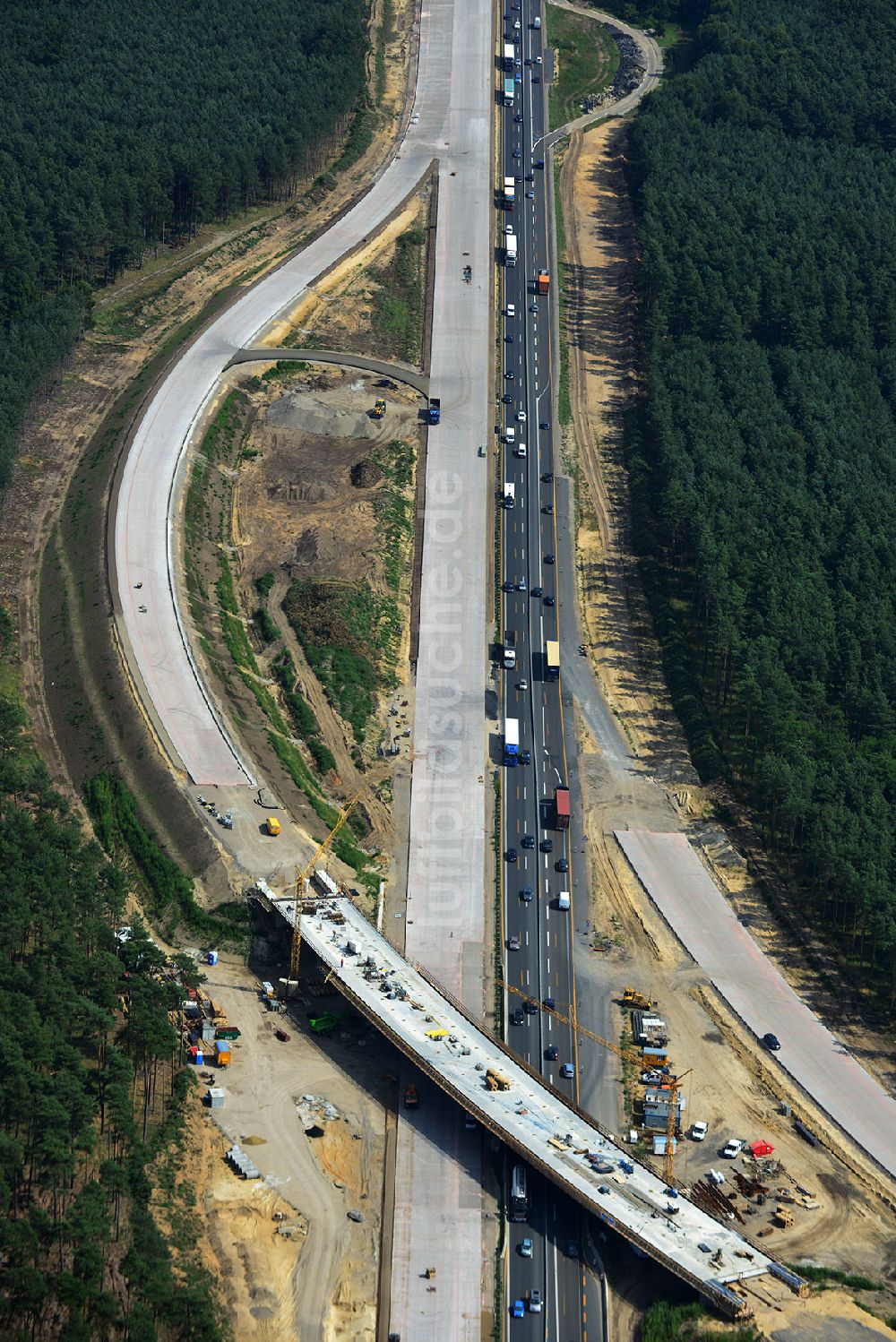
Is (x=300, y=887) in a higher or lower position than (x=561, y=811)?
lower

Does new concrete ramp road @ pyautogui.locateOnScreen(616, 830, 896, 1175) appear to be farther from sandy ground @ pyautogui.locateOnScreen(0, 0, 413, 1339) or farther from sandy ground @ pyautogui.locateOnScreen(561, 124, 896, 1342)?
sandy ground @ pyautogui.locateOnScreen(0, 0, 413, 1339)

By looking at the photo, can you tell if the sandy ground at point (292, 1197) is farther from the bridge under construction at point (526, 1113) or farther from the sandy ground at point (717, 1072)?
the sandy ground at point (717, 1072)

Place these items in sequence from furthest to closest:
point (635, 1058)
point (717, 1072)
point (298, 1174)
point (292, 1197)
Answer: point (717, 1072) → point (635, 1058) → point (298, 1174) → point (292, 1197)

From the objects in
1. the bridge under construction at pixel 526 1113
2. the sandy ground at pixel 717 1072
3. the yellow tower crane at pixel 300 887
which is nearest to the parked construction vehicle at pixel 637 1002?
the sandy ground at pixel 717 1072

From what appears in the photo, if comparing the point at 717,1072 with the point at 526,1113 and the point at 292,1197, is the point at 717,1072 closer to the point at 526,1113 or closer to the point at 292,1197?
the point at 526,1113

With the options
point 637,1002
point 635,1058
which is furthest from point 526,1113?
point 637,1002

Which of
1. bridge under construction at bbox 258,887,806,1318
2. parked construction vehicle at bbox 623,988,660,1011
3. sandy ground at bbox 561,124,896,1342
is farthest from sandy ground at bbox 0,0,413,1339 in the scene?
parked construction vehicle at bbox 623,988,660,1011

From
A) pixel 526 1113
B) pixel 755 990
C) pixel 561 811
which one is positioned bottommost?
pixel 526 1113
